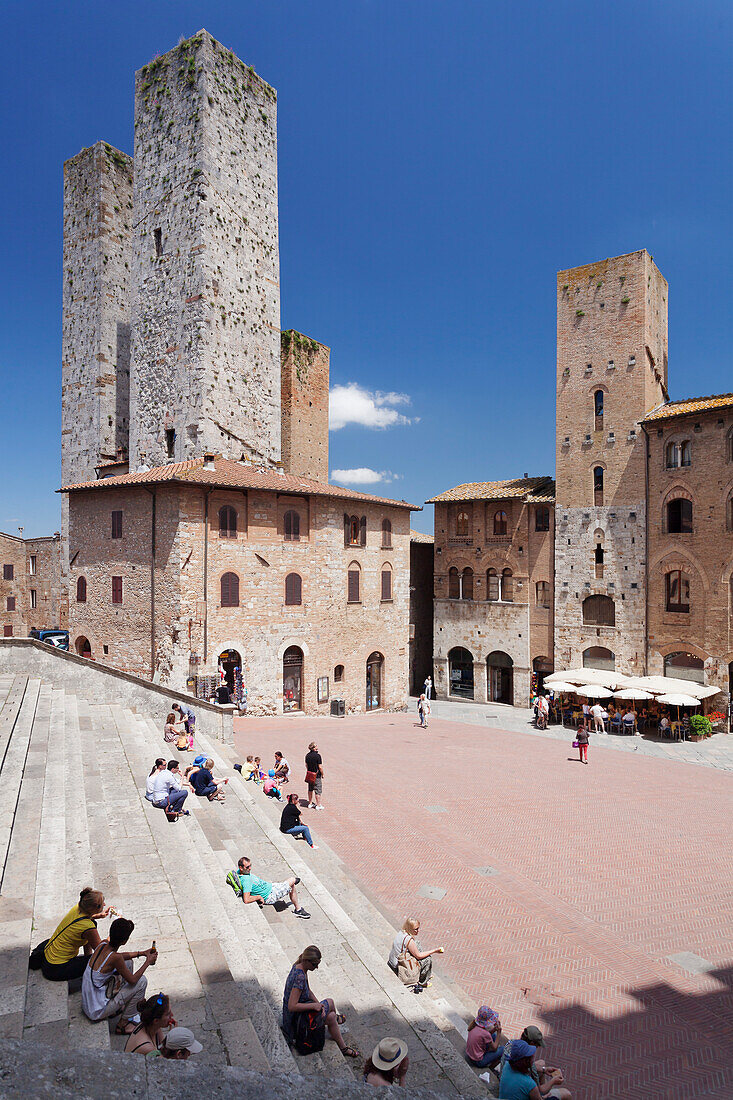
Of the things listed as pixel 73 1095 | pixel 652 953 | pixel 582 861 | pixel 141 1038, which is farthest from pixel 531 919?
pixel 73 1095

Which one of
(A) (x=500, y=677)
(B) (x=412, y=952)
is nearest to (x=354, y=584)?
(A) (x=500, y=677)

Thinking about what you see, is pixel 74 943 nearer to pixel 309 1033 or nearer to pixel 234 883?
pixel 309 1033

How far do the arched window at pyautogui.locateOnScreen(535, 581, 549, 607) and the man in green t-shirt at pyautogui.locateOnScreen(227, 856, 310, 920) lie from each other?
25.8 m

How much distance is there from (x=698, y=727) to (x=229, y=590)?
771 inches

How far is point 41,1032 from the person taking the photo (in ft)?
17.9

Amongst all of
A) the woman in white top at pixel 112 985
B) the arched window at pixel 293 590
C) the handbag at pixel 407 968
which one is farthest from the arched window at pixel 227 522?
the woman in white top at pixel 112 985

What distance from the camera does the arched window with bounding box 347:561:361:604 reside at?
2895 centimetres

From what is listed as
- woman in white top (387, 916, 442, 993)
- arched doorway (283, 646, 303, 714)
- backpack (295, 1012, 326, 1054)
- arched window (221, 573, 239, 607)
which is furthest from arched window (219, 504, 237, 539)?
backpack (295, 1012, 326, 1054)

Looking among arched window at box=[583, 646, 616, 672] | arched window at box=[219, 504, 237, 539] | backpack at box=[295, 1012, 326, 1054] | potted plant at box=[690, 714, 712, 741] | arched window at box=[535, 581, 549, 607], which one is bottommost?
potted plant at box=[690, 714, 712, 741]

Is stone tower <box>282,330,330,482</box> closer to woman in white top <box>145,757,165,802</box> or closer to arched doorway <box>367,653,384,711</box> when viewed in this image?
arched doorway <box>367,653,384,711</box>

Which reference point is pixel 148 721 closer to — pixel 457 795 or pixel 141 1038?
pixel 457 795

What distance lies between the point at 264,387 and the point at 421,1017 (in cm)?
2785

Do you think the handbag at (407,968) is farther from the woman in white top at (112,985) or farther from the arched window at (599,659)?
the arched window at (599,659)

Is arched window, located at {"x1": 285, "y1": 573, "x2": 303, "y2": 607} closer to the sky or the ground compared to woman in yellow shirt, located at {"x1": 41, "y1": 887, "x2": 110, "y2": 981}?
closer to the sky
